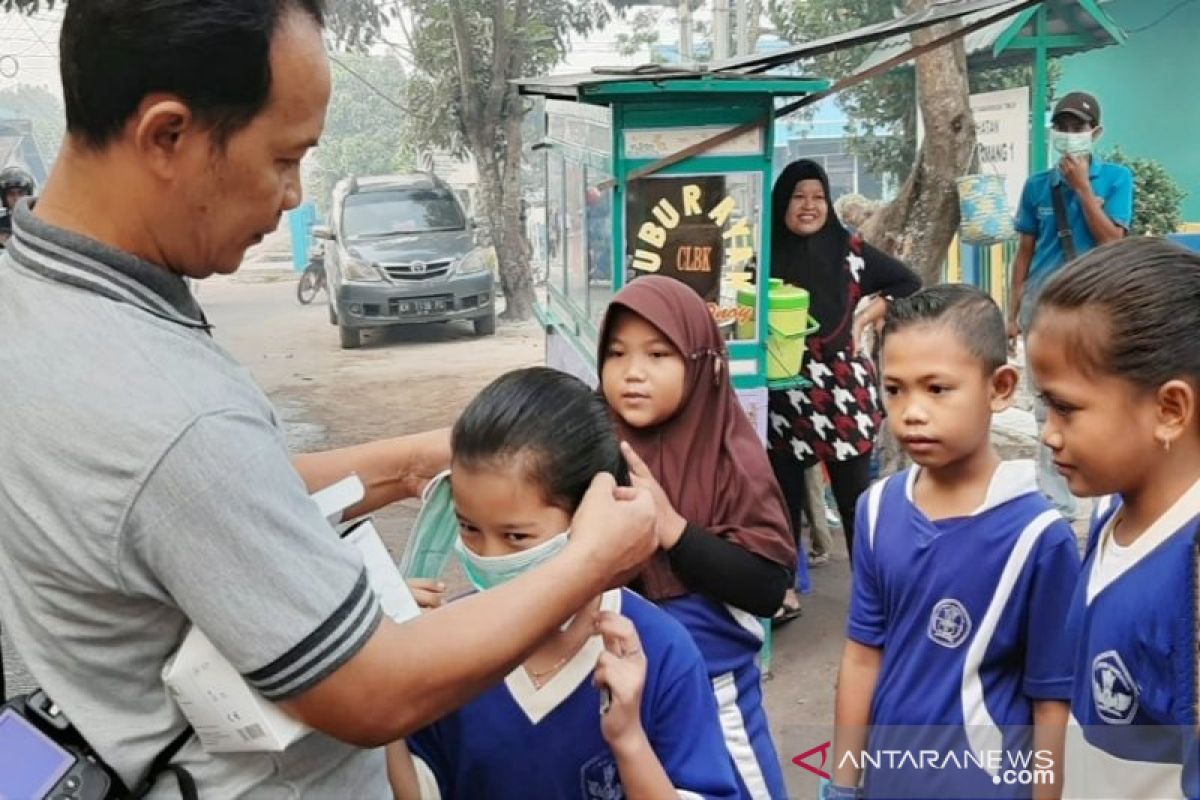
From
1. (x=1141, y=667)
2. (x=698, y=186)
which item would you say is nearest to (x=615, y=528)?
(x=1141, y=667)

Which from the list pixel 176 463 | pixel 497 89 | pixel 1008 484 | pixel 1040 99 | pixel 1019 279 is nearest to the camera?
pixel 176 463

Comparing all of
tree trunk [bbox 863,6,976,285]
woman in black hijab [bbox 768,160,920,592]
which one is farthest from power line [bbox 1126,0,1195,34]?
woman in black hijab [bbox 768,160,920,592]

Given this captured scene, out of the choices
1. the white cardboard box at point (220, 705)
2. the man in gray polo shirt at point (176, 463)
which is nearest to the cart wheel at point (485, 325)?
the man in gray polo shirt at point (176, 463)

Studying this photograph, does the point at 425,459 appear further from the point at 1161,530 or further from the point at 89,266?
the point at 1161,530

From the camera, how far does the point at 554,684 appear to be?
144 centimetres

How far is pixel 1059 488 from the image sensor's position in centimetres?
488

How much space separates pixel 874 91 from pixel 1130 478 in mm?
10933

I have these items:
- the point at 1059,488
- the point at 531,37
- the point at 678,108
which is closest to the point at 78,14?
the point at 678,108

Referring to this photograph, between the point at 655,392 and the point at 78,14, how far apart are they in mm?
1374

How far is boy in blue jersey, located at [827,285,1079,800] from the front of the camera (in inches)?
73.9

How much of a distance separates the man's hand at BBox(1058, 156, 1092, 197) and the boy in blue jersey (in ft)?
9.26

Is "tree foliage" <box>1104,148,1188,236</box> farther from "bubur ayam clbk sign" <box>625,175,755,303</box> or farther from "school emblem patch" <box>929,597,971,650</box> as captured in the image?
"school emblem patch" <box>929,597,971,650</box>

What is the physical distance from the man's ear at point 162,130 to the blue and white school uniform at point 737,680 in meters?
1.27

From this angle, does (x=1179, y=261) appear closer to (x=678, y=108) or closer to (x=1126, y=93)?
(x=678, y=108)
